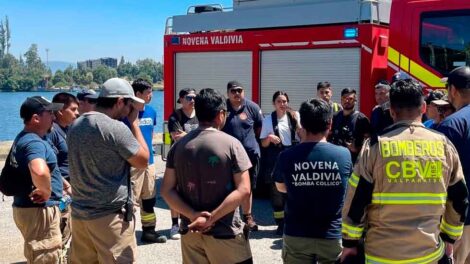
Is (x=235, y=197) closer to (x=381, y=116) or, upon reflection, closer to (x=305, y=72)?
(x=381, y=116)

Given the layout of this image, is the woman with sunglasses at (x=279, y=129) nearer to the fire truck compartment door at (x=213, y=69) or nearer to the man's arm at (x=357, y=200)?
the fire truck compartment door at (x=213, y=69)

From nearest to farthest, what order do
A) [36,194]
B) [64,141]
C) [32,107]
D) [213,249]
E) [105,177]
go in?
[213,249], [105,177], [36,194], [32,107], [64,141]

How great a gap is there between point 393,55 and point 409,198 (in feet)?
14.5

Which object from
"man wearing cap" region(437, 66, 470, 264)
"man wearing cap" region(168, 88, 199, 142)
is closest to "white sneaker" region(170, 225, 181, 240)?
"man wearing cap" region(168, 88, 199, 142)

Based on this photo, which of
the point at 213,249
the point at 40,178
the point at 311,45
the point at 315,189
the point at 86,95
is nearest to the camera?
the point at 315,189

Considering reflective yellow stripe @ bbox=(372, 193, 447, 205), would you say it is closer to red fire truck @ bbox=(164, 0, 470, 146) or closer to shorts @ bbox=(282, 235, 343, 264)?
shorts @ bbox=(282, 235, 343, 264)

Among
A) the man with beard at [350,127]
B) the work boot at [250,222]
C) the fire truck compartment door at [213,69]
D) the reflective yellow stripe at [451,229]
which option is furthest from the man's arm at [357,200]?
the fire truck compartment door at [213,69]

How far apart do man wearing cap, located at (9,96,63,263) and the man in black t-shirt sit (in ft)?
5.41

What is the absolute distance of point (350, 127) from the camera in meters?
5.70

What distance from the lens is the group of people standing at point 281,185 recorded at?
2.69m

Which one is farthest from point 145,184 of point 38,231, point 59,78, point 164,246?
point 59,78

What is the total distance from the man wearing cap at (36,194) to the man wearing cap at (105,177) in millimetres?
334

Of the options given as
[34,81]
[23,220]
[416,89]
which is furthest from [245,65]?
[34,81]

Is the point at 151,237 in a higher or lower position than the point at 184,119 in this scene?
lower
